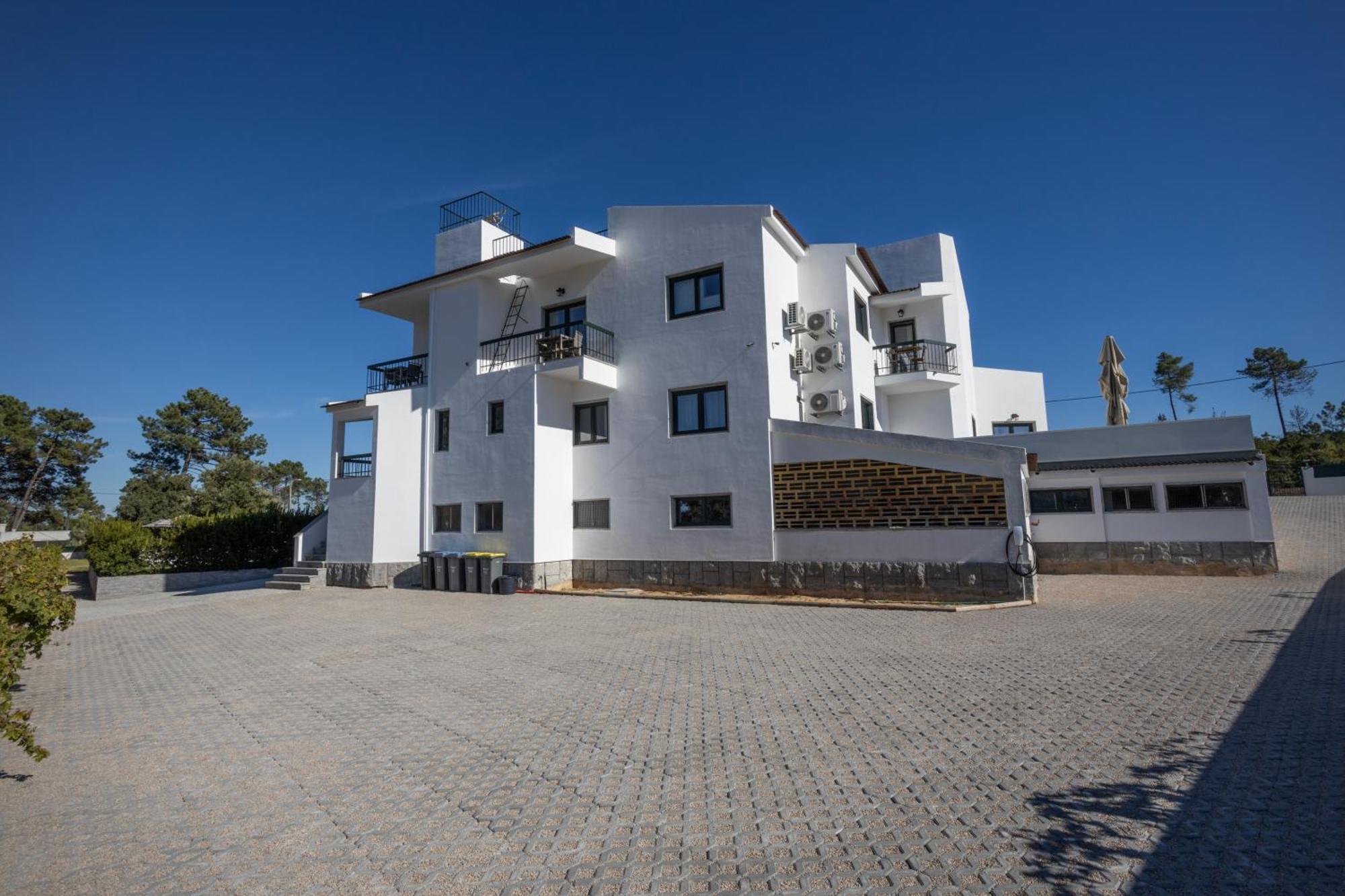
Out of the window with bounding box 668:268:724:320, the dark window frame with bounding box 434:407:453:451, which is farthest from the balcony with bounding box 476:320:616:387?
the window with bounding box 668:268:724:320

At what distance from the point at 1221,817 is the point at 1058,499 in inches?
568

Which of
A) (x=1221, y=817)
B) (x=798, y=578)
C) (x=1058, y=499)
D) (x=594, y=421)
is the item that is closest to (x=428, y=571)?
(x=594, y=421)

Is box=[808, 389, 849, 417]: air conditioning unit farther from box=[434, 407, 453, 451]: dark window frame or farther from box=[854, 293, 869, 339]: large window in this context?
box=[434, 407, 453, 451]: dark window frame

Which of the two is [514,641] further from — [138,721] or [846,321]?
[846,321]

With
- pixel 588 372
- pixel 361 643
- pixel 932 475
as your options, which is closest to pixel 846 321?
pixel 932 475

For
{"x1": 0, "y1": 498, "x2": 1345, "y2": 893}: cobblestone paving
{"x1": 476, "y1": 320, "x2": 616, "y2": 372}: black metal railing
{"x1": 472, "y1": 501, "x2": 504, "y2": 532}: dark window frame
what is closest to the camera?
{"x1": 0, "y1": 498, "x2": 1345, "y2": 893}: cobblestone paving

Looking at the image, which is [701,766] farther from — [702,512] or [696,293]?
[696,293]

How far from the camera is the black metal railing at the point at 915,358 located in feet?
61.0

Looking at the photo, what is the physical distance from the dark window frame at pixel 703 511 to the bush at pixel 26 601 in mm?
10500

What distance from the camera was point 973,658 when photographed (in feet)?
23.1

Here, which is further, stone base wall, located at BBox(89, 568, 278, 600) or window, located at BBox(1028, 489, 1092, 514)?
stone base wall, located at BBox(89, 568, 278, 600)

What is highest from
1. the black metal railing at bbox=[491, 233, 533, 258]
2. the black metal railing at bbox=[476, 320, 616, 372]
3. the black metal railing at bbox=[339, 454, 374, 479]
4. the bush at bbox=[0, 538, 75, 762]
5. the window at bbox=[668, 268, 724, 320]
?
the black metal railing at bbox=[491, 233, 533, 258]

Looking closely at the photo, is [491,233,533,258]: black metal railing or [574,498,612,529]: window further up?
[491,233,533,258]: black metal railing

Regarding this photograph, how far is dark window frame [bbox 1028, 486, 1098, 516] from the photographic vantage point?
15414 mm
